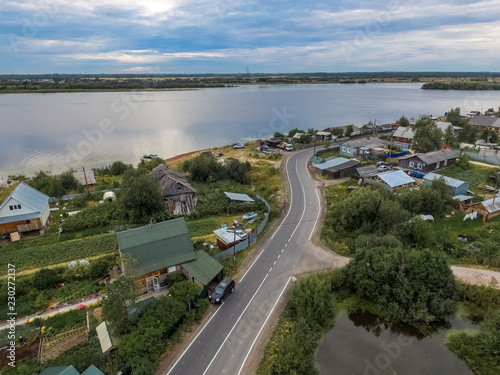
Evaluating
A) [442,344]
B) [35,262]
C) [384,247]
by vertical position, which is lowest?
[442,344]

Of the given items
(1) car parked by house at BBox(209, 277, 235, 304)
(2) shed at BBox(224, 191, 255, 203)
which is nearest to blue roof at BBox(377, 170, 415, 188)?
(2) shed at BBox(224, 191, 255, 203)

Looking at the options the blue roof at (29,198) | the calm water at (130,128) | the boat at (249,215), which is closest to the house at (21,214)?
the blue roof at (29,198)

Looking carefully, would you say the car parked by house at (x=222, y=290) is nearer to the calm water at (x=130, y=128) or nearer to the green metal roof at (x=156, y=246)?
the green metal roof at (x=156, y=246)

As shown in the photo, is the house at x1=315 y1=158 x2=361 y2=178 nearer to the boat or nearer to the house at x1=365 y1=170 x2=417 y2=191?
the house at x1=365 y1=170 x2=417 y2=191

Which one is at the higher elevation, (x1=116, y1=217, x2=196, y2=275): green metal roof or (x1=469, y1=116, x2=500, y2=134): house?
(x1=469, y1=116, x2=500, y2=134): house

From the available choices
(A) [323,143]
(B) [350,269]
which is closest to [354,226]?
(B) [350,269]

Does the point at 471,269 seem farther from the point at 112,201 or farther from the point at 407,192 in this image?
the point at 112,201
